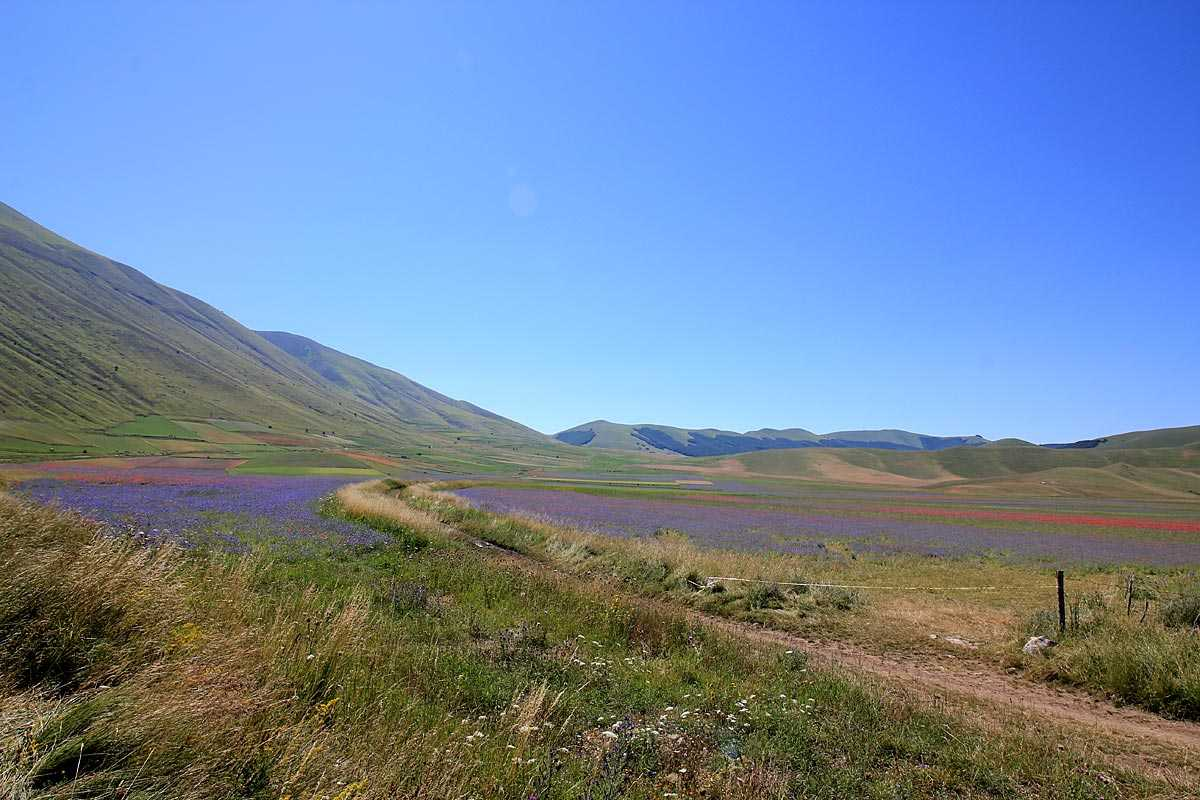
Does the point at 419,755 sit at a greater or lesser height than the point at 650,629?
greater

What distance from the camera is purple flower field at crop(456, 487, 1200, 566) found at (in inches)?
1227

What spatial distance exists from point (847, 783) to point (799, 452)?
204 meters

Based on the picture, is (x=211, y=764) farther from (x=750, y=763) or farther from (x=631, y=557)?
(x=631, y=557)

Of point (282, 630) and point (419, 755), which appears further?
point (282, 630)

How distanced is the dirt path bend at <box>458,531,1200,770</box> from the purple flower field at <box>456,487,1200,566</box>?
1629cm

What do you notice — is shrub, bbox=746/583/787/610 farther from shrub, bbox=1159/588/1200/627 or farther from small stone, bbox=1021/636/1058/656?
shrub, bbox=1159/588/1200/627

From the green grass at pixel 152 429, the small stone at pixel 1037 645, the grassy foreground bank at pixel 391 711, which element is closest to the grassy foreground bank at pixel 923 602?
the small stone at pixel 1037 645

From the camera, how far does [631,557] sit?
19875 millimetres

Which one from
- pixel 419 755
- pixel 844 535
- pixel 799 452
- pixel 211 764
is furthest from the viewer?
pixel 799 452

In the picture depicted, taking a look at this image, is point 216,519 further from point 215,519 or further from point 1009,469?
point 1009,469

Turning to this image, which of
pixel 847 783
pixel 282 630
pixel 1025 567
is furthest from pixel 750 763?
pixel 1025 567

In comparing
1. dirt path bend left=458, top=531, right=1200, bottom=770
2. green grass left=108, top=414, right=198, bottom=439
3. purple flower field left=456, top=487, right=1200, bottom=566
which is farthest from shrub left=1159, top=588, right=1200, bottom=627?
green grass left=108, top=414, right=198, bottom=439

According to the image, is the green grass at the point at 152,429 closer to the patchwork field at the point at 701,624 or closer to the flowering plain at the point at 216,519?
the patchwork field at the point at 701,624

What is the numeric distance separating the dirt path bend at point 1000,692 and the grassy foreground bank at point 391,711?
1.68 meters
